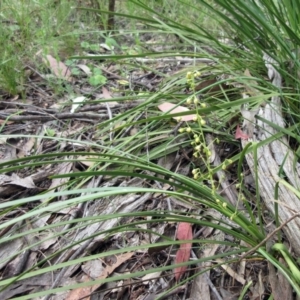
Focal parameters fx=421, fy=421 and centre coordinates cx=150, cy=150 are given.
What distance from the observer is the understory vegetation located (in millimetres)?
909

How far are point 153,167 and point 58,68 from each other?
1133mm

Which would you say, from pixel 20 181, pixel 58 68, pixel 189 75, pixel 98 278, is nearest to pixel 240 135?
pixel 189 75

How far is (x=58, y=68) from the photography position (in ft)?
6.33

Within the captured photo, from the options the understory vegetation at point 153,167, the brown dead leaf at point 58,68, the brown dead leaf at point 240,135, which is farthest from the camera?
the brown dead leaf at point 58,68

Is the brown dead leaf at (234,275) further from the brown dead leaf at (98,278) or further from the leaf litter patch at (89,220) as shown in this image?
the brown dead leaf at (98,278)

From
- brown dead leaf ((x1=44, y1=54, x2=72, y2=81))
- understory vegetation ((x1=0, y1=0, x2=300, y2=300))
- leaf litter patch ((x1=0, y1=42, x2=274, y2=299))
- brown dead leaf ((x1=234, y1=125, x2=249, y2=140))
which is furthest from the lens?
brown dead leaf ((x1=44, y1=54, x2=72, y2=81))

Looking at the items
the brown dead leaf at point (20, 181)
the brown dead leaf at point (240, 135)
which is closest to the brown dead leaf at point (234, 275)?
the brown dead leaf at point (240, 135)

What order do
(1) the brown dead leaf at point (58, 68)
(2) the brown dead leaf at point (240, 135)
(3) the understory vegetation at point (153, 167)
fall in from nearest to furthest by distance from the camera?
(3) the understory vegetation at point (153, 167), (2) the brown dead leaf at point (240, 135), (1) the brown dead leaf at point (58, 68)

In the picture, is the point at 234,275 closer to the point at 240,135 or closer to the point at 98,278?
the point at 98,278

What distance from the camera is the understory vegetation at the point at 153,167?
0.91 meters

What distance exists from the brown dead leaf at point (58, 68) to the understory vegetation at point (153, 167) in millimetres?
15

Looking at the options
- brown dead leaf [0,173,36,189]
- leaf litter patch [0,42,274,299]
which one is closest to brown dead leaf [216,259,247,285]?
leaf litter patch [0,42,274,299]

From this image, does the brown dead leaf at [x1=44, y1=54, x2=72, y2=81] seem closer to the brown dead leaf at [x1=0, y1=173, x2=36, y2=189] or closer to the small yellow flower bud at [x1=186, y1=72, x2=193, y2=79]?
the brown dead leaf at [x1=0, y1=173, x2=36, y2=189]

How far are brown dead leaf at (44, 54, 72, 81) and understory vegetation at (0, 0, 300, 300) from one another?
0.05ft
